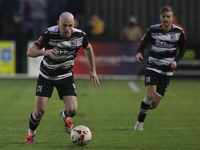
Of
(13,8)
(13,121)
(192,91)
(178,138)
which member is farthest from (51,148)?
(13,8)

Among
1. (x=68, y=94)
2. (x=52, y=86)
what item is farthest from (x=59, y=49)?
(x=68, y=94)

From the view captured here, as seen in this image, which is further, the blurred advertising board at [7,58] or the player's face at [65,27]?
the blurred advertising board at [7,58]

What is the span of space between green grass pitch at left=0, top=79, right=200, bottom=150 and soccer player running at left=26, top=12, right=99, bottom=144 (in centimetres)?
53

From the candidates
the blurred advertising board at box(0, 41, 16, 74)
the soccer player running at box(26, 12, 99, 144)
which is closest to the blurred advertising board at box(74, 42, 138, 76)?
the blurred advertising board at box(0, 41, 16, 74)

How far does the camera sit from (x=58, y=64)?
22.7 feet

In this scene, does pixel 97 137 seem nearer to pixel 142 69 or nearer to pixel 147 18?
pixel 142 69

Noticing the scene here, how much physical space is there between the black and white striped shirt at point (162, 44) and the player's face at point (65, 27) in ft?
7.23

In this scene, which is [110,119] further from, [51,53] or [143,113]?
[51,53]

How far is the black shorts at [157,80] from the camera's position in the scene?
27.4ft

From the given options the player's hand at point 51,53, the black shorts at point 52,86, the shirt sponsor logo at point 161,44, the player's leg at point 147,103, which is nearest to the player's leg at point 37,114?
the black shorts at point 52,86

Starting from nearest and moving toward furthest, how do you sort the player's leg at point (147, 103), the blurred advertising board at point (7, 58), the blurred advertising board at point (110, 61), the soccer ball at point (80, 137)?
the soccer ball at point (80, 137) → the player's leg at point (147, 103) → the blurred advertising board at point (7, 58) → the blurred advertising board at point (110, 61)

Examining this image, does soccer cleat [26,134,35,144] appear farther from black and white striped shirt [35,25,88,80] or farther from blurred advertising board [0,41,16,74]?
blurred advertising board [0,41,16,74]

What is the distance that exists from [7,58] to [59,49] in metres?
11.2

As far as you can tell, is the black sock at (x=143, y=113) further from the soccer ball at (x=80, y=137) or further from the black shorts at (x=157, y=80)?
the soccer ball at (x=80, y=137)
